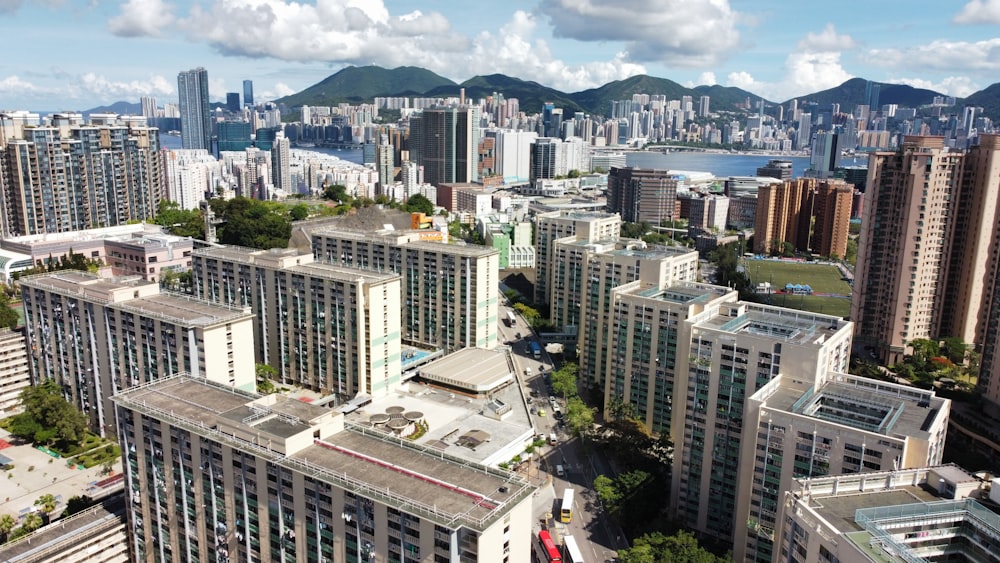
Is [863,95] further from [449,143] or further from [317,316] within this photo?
[317,316]

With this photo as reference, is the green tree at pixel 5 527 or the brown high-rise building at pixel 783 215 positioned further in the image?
the brown high-rise building at pixel 783 215

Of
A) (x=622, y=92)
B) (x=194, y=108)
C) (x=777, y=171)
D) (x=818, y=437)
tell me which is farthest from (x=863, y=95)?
(x=818, y=437)

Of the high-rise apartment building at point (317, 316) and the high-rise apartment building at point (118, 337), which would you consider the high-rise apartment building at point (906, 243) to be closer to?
the high-rise apartment building at point (317, 316)

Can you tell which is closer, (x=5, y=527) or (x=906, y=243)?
(x=5, y=527)

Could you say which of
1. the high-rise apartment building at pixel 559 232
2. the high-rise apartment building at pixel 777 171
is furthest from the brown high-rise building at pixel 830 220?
the high-rise apartment building at pixel 777 171

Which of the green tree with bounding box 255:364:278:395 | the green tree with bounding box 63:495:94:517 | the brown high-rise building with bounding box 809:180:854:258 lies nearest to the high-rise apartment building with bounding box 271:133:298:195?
the green tree with bounding box 255:364:278:395

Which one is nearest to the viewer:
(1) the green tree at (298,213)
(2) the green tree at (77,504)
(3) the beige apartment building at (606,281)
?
(2) the green tree at (77,504)
